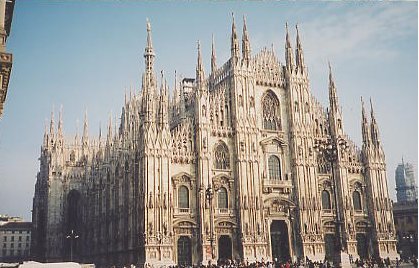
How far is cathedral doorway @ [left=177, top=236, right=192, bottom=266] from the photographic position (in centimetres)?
3641

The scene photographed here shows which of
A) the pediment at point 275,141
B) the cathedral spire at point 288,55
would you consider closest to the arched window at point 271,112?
the pediment at point 275,141

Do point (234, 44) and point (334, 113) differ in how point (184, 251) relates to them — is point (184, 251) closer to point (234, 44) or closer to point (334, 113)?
point (234, 44)

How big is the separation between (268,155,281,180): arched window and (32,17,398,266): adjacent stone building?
8 cm

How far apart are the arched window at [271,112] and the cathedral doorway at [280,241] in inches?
316

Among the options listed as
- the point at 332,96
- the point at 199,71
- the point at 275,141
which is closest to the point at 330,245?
the point at 275,141

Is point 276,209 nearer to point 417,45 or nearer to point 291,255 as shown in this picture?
point 291,255

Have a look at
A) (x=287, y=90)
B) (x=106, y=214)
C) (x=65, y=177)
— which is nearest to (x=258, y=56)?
(x=287, y=90)

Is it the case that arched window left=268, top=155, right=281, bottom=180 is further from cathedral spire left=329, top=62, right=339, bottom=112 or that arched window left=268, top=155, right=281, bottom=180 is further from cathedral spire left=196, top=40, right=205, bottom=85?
cathedral spire left=196, top=40, right=205, bottom=85

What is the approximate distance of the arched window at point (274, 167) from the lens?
41625 mm

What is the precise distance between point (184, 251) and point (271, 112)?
1395cm

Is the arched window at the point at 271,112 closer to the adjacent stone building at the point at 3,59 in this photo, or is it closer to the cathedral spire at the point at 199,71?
the cathedral spire at the point at 199,71

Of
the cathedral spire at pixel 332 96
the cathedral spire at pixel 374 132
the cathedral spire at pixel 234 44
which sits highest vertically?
the cathedral spire at pixel 234 44

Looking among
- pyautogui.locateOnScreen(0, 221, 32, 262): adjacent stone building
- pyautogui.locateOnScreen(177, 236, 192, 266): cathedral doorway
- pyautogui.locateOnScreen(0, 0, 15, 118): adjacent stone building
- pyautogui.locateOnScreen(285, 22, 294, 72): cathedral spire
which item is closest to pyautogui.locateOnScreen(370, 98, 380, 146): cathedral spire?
pyautogui.locateOnScreen(285, 22, 294, 72): cathedral spire

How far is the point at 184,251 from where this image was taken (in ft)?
120
